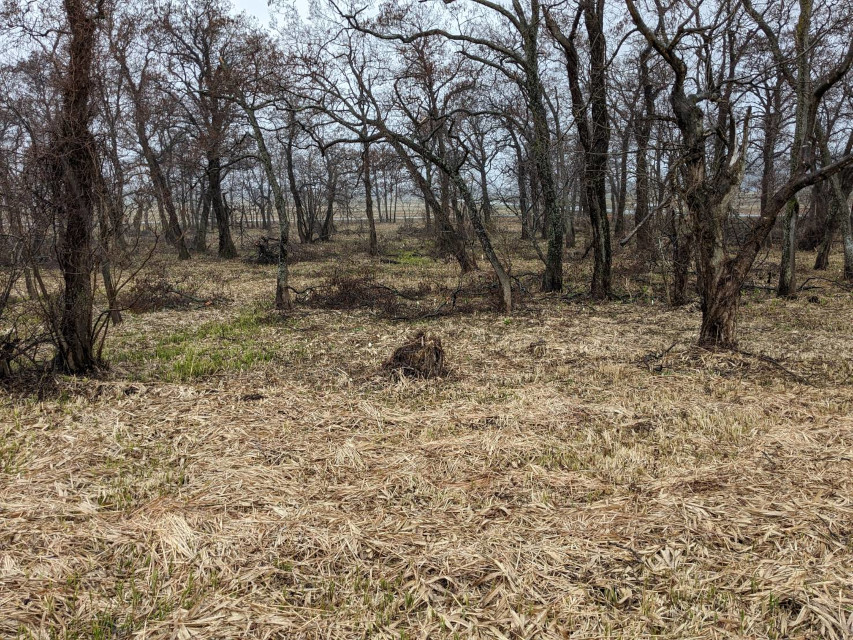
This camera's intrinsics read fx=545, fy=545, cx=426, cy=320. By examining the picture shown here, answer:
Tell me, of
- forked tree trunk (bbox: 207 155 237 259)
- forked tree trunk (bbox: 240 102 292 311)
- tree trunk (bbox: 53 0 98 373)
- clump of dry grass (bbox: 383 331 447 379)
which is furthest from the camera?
forked tree trunk (bbox: 207 155 237 259)

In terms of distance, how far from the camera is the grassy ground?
283 centimetres

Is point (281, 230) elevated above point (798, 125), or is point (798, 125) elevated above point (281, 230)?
point (798, 125)

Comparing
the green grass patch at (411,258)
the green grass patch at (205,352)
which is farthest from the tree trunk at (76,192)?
the green grass patch at (411,258)

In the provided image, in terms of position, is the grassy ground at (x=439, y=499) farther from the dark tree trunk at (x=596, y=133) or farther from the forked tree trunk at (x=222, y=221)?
the forked tree trunk at (x=222, y=221)

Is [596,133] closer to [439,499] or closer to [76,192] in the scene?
[76,192]

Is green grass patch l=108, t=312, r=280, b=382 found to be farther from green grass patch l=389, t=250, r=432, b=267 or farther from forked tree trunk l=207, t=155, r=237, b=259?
forked tree trunk l=207, t=155, r=237, b=259

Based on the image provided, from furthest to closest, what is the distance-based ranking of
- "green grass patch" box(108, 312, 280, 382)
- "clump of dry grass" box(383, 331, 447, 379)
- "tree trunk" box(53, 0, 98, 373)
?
"green grass patch" box(108, 312, 280, 382) → "clump of dry grass" box(383, 331, 447, 379) → "tree trunk" box(53, 0, 98, 373)

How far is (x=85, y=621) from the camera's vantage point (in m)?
2.78

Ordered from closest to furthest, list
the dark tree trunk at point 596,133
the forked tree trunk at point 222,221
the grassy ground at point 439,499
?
the grassy ground at point 439,499 → the dark tree trunk at point 596,133 → the forked tree trunk at point 222,221

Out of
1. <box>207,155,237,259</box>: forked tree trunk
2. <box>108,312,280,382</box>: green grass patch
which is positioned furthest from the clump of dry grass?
<box>207,155,237,259</box>: forked tree trunk

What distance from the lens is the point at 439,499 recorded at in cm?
395

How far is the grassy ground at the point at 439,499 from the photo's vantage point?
2830mm

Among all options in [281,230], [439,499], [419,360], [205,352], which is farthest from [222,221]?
[439,499]

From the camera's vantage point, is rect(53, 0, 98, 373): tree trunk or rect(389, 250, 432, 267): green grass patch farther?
rect(389, 250, 432, 267): green grass patch
